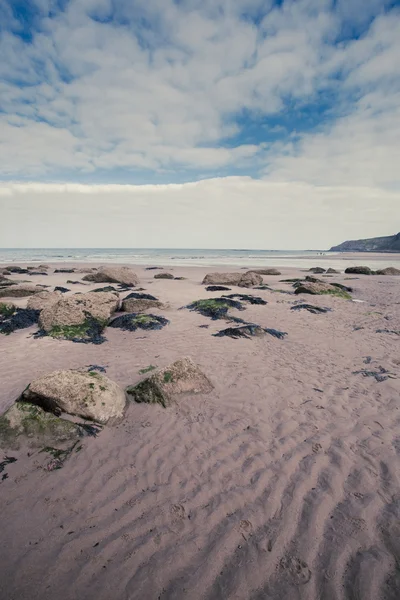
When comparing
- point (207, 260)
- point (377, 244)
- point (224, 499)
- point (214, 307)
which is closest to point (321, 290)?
point (214, 307)

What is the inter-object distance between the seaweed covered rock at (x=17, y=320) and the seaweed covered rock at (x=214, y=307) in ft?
21.3

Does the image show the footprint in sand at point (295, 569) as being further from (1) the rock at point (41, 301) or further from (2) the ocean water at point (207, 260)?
(2) the ocean water at point (207, 260)

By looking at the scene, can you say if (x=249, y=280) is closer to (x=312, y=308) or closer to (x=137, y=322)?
(x=312, y=308)

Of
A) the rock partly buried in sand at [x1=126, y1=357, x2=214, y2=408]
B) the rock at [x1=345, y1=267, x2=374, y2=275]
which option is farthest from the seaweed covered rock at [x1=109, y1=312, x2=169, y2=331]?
the rock at [x1=345, y1=267, x2=374, y2=275]

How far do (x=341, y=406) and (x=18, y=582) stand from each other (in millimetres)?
5377

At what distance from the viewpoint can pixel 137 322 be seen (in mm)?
10953

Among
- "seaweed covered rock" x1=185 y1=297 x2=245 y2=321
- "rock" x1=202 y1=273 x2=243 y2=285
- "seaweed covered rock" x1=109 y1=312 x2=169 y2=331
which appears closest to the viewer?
"seaweed covered rock" x1=109 y1=312 x2=169 y2=331

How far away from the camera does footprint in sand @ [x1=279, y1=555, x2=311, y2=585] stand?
2.82 m

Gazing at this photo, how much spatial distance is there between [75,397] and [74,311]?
597 centimetres

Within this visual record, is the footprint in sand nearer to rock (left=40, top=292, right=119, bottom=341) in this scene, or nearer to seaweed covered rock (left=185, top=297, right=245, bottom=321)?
rock (left=40, top=292, right=119, bottom=341)

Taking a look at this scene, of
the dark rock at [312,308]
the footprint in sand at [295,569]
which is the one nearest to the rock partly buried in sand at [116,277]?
the dark rock at [312,308]

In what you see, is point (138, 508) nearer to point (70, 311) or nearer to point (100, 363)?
point (100, 363)

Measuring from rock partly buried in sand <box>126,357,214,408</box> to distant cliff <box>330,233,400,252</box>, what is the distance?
130758mm

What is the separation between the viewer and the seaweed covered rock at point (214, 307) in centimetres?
1261
